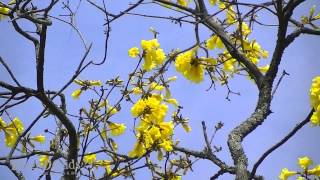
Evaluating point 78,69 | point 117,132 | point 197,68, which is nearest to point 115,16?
point 78,69

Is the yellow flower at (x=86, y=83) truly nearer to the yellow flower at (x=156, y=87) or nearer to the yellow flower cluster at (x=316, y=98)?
the yellow flower at (x=156, y=87)

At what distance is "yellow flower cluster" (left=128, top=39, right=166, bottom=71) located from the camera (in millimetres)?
3900

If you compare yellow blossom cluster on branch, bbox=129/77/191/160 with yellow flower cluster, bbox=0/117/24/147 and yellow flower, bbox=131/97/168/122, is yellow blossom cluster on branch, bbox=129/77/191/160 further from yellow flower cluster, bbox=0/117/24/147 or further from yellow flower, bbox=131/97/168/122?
yellow flower cluster, bbox=0/117/24/147

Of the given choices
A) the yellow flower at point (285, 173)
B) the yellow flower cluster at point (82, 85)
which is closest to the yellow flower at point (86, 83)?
the yellow flower cluster at point (82, 85)

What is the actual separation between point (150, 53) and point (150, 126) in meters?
0.66

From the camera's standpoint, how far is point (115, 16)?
243 cm

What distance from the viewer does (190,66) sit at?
348cm

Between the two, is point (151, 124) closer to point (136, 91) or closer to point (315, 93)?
point (136, 91)

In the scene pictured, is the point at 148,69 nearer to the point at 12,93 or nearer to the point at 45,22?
the point at 12,93

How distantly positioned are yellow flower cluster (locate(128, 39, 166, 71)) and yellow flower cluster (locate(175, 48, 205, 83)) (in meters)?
0.39

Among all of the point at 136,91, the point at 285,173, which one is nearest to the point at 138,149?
the point at 136,91

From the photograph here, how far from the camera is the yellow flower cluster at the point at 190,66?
11.4 feet

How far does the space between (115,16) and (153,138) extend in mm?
1262

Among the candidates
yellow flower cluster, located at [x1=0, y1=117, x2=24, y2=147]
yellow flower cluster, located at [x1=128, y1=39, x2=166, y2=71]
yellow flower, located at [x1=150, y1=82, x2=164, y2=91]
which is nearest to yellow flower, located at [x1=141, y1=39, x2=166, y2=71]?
yellow flower cluster, located at [x1=128, y1=39, x2=166, y2=71]
